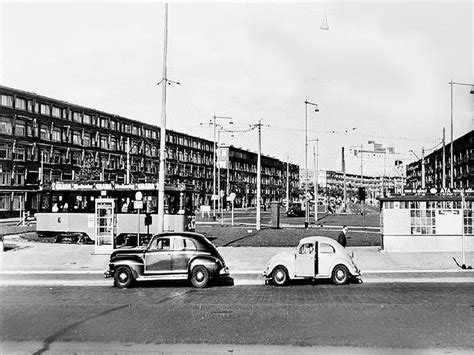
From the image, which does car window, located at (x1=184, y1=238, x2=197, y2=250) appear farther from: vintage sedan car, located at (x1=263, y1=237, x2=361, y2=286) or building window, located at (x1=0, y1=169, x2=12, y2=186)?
building window, located at (x1=0, y1=169, x2=12, y2=186)

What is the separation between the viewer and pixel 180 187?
29641 millimetres

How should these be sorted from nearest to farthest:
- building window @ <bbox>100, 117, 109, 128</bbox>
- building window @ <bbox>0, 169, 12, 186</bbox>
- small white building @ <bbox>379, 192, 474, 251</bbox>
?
1. small white building @ <bbox>379, 192, 474, 251</bbox>
2. building window @ <bbox>0, 169, 12, 186</bbox>
3. building window @ <bbox>100, 117, 109, 128</bbox>

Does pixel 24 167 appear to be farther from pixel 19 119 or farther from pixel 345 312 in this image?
pixel 345 312

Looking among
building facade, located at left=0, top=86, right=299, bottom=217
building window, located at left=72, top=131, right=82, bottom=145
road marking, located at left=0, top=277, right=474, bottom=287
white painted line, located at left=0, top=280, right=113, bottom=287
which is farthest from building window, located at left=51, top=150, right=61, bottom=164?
road marking, located at left=0, top=277, right=474, bottom=287

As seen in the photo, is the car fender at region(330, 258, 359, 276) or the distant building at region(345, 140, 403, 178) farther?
the distant building at region(345, 140, 403, 178)

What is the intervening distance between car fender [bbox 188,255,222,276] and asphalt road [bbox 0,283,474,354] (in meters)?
0.60

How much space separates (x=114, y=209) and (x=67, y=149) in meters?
47.6

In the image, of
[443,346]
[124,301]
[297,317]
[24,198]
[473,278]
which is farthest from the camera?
[24,198]

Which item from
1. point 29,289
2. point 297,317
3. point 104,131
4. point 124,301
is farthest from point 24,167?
point 297,317

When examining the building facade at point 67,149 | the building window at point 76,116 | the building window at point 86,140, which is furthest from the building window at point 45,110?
the building window at point 86,140

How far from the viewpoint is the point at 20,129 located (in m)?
63.8

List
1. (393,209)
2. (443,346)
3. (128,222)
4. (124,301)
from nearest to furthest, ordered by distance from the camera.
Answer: (443,346)
(124,301)
(393,209)
(128,222)

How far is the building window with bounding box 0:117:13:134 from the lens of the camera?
200 feet

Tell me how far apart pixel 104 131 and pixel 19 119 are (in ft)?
63.2
